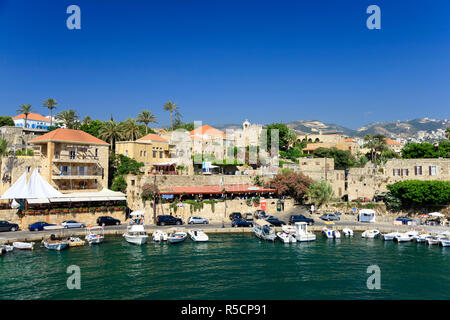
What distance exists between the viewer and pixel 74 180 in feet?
149

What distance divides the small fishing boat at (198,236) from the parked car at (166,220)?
517 centimetres

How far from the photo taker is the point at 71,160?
146 ft

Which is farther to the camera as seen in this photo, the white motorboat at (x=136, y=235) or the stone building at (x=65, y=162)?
the stone building at (x=65, y=162)

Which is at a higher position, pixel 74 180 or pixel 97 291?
pixel 74 180

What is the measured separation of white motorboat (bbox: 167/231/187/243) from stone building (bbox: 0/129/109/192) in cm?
1549

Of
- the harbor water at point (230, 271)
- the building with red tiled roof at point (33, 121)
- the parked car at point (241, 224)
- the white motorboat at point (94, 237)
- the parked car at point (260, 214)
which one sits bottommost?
the harbor water at point (230, 271)

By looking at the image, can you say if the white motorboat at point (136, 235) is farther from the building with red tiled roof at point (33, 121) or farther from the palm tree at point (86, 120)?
the building with red tiled roof at point (33, 121)

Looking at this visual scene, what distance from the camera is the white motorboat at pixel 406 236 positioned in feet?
129

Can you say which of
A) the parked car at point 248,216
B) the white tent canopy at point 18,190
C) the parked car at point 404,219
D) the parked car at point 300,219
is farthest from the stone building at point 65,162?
the parked car at point 404,219

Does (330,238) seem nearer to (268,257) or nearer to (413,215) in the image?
(268,257)

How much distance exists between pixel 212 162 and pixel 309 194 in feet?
61.5

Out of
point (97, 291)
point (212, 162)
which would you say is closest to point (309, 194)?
point (212, 162)

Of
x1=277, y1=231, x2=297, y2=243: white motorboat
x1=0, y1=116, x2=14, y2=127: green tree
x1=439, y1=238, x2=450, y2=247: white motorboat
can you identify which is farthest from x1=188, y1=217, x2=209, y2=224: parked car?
x1=0, y1=116, x2=14, y2=127: green tree

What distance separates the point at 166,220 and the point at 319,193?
75.4 ft
